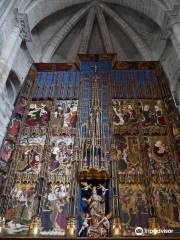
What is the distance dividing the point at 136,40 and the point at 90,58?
365 centimetres

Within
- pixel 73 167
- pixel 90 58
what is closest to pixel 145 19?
pixel 90 58

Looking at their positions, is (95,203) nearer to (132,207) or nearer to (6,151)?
(132,207)

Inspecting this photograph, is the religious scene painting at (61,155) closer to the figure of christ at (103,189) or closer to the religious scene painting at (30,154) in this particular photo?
the religious scene painting at (30,154)

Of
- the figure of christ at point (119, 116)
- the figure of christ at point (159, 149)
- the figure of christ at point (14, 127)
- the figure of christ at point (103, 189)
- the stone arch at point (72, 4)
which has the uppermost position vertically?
the stone arch at point (72, 4)

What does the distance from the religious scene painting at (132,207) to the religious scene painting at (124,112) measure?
296 centimetres

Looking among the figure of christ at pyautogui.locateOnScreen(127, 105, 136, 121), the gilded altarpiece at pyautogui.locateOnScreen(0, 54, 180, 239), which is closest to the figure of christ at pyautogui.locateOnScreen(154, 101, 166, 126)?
the gilded altarpiece at pyautogui.locateOnScreen(0, 54, 180, 239)

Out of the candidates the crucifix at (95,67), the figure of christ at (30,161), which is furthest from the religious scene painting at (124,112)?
the figure of christ at (30,161)

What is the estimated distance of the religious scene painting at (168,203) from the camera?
795cm

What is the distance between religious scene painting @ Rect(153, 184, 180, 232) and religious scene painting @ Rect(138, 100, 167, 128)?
114 inches

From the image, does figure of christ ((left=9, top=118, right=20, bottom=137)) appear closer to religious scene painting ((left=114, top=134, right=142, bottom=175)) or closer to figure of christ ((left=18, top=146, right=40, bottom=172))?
figure of christ ((left=18, top=146, right=40, bottom=172))

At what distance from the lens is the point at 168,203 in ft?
27.6

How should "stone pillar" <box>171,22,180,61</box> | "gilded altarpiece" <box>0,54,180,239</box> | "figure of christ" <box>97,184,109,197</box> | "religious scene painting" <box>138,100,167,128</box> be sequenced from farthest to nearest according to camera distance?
"stone pillar" <box>171,22,180,61</box> < "religious scene painting" <box>138,100,167,128</box> < "figure of christ" <box>97,184,109,197</box> < "gilded altarpiece" <box>0,54,180,239</box>

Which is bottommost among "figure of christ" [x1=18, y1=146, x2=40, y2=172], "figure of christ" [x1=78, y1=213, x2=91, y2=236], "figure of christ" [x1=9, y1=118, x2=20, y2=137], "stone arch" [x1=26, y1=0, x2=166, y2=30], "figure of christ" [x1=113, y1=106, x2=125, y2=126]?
"figure of christ" [x1=78, y1=213, x2=91, y2=236]

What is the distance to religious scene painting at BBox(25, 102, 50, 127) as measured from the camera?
37.0 ft
